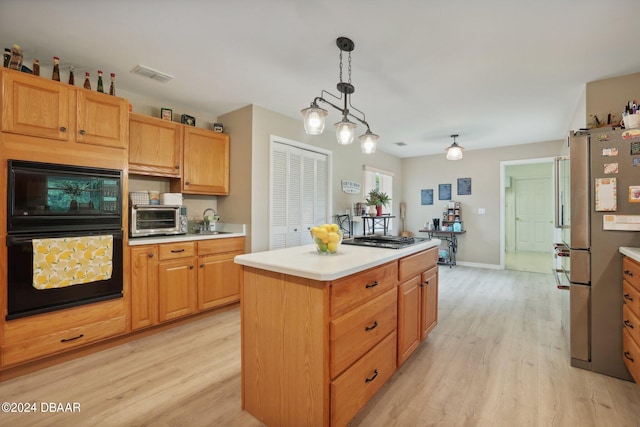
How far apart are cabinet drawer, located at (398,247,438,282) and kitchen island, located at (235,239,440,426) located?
109 mm

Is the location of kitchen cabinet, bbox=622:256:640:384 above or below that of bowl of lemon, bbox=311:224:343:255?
below

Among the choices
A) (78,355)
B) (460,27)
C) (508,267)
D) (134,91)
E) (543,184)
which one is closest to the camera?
(460,27)

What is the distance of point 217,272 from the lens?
126 inches

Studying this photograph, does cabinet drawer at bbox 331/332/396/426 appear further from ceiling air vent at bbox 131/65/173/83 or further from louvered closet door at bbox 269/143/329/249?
ceiling air vent at bbox 131/65/173/83

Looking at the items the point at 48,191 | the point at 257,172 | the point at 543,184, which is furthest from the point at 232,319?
the point at 543,184

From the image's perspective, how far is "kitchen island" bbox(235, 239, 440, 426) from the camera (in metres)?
1.33

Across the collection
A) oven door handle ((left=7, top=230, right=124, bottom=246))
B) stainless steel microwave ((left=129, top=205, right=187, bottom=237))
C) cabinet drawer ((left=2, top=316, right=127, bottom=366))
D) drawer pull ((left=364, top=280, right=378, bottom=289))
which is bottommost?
cabinet drawer ((left=2, top=316, right=127, bottom=366))

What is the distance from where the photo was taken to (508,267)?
5789 mm

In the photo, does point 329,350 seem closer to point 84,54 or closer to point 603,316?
point 603,316

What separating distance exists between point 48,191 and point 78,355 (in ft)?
4.33

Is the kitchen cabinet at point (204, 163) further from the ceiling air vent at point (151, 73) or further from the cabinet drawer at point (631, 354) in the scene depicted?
the cabinet drawer at point (631, 354)

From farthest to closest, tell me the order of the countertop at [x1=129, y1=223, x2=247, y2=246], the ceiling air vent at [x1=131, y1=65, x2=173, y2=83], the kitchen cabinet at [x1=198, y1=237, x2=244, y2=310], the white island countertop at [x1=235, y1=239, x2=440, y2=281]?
1. the kitchen cabinet at [x1=198, y1=237, x2=244, y2=310]
2. the countertop at [x1=129, y1=223, x2=247, y2=246]
3. the ceiling air vent at [x1=131, y1=65, x2=173, y2=83]
4. the white island countertop at [x1=235, y1=239, x2=440, y2=281]

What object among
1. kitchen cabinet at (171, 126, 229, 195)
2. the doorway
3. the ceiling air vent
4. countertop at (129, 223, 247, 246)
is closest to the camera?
the ceiling air vent

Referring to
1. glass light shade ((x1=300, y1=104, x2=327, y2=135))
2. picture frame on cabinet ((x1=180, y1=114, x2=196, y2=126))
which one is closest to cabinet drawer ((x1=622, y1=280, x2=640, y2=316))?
glass light shade ((x1=300, y1=104, x2=327, y2=135))
